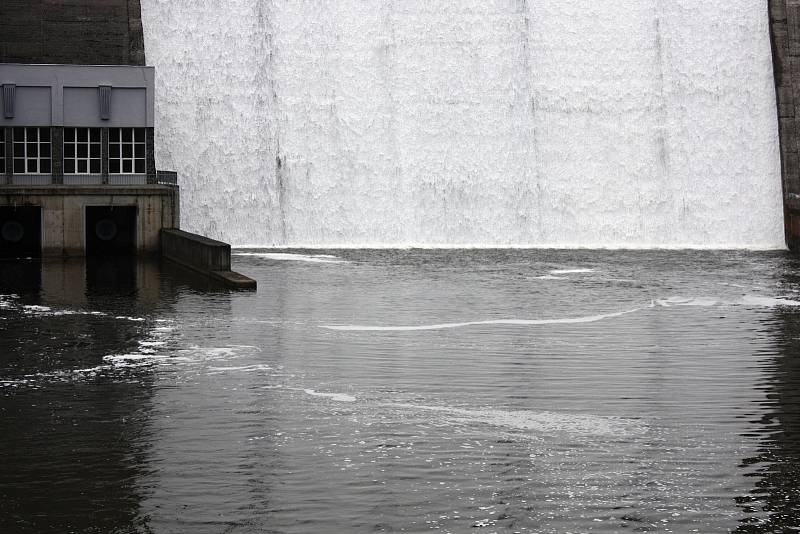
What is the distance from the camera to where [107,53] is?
1715 inches

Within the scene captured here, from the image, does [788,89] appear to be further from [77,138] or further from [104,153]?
[77,138]

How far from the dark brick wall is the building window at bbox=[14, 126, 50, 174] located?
5252 mm

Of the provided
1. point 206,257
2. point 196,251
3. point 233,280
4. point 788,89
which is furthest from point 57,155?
point 788,89

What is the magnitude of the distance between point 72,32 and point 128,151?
7.50 metres

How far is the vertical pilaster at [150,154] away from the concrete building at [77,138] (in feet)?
0.10

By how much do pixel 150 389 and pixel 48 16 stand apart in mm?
33148

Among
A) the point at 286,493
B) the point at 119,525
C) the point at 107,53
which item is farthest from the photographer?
the point at 107,53

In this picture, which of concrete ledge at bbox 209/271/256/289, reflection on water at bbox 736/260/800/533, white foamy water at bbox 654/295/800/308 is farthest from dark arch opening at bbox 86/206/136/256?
reflection on water at bbox 736/260/800/533

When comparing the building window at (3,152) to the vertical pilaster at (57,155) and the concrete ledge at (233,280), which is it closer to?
the vertical pilaster at (57,155)

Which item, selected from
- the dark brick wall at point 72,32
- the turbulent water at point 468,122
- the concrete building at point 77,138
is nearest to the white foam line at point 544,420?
the concrete building at point 77,138

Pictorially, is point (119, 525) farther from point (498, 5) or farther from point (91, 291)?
point (498, 5)

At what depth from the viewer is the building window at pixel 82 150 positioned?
38.8 meters

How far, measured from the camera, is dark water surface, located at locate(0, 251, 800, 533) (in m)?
9.42

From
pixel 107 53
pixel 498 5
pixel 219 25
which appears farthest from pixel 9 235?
pixel 498 5
